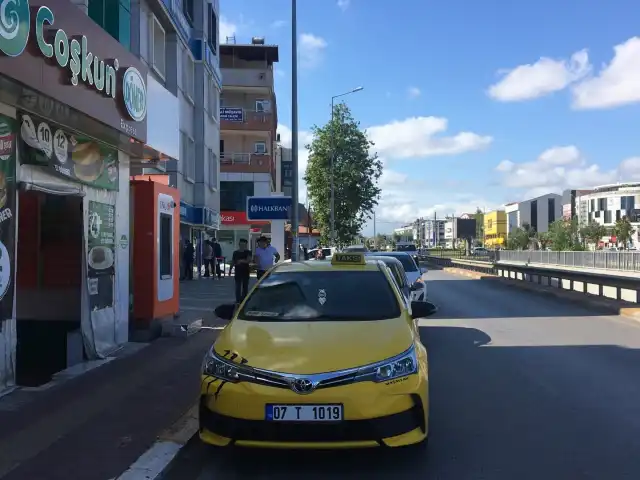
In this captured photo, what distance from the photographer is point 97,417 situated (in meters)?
6.09

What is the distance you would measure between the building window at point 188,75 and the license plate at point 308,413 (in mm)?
20413

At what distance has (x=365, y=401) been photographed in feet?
15.0

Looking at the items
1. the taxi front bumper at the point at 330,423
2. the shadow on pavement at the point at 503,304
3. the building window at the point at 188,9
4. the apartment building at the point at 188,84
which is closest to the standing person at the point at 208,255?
the apartment building at the point at 188,84

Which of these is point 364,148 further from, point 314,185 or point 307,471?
point 307,471

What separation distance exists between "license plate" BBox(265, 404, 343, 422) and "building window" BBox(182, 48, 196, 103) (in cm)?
2041

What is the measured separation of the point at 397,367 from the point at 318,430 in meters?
0.76

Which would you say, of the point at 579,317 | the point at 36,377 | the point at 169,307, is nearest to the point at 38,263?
the point at 36,377

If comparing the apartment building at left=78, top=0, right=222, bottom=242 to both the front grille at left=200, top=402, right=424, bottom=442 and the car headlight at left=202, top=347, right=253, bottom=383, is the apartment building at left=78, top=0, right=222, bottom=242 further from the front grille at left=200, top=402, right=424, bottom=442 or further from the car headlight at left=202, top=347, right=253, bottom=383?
the front grille at left=200, top=402, right=424, bottom=442

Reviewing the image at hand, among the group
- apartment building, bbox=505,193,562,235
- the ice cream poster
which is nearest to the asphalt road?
the ice cream poster

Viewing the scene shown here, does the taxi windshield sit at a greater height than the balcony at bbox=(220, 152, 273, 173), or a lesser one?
lesser

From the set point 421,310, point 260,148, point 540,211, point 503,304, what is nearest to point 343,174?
point 260,148

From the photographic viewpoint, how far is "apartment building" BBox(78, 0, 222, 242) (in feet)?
57.6

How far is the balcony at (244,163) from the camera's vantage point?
47500 mm

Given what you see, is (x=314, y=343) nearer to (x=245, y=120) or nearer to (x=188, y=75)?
(x=188, y=75)
